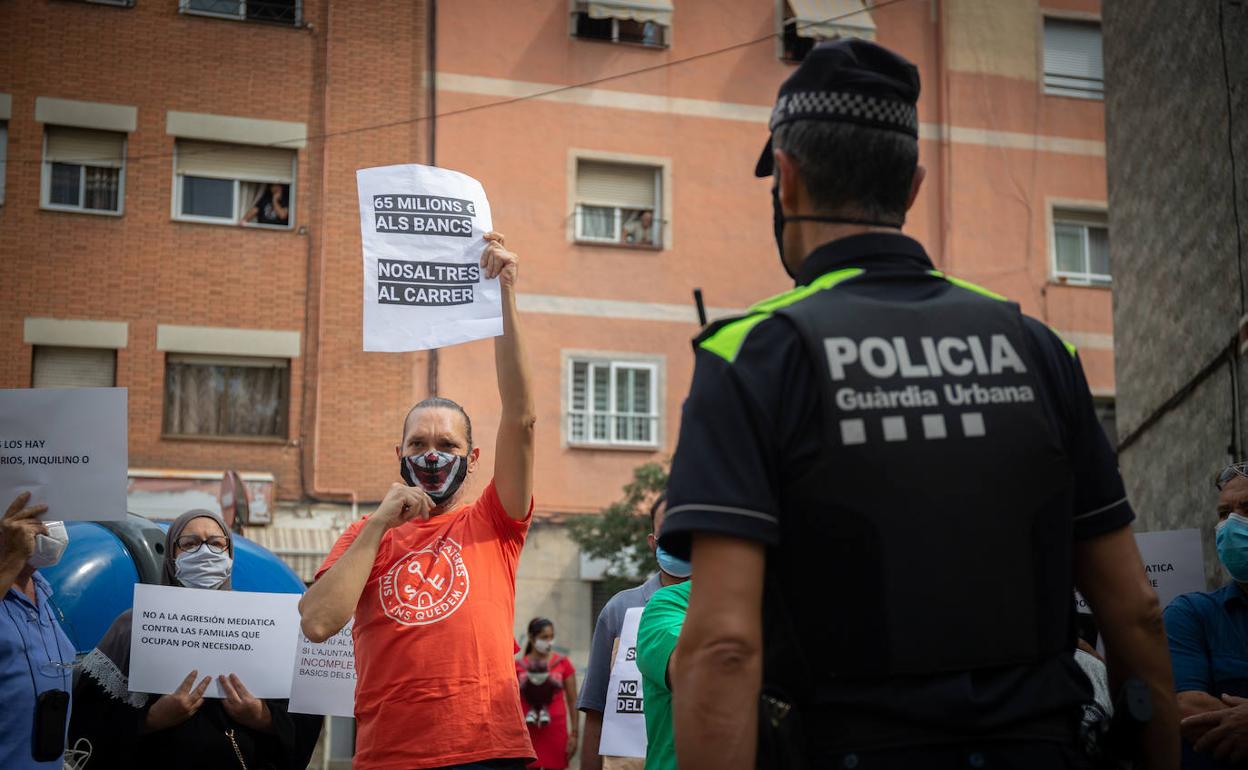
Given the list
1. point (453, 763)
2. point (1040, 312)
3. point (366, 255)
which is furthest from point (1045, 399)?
point (1040, 312)

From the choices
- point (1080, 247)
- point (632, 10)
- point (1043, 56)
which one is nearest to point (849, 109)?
point (632, 10)

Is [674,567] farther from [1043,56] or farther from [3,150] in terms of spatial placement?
[1043,56]

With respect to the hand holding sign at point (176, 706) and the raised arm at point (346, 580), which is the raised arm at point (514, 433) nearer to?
the raised arm at point (346, 580)

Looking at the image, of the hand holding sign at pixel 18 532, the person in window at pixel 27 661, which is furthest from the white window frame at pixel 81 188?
the hand holding sign at pixel 18 532

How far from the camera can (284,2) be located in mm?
22875

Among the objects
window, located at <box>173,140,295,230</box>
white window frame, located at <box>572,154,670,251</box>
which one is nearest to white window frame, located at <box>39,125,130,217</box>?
window, located at <box>173,140,295,230</box>

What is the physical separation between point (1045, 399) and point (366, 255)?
3301 millimetres

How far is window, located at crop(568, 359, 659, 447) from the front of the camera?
22.7m

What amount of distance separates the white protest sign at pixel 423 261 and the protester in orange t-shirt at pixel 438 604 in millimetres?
251

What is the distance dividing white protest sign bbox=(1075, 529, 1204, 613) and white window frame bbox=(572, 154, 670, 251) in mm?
17223

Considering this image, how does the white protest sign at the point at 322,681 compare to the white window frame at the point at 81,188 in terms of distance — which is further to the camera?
the white window frame at the point at 81,188

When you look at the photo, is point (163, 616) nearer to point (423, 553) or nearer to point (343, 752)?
point (423, 553)

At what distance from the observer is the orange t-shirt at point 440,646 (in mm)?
4328

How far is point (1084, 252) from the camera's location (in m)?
25.1
